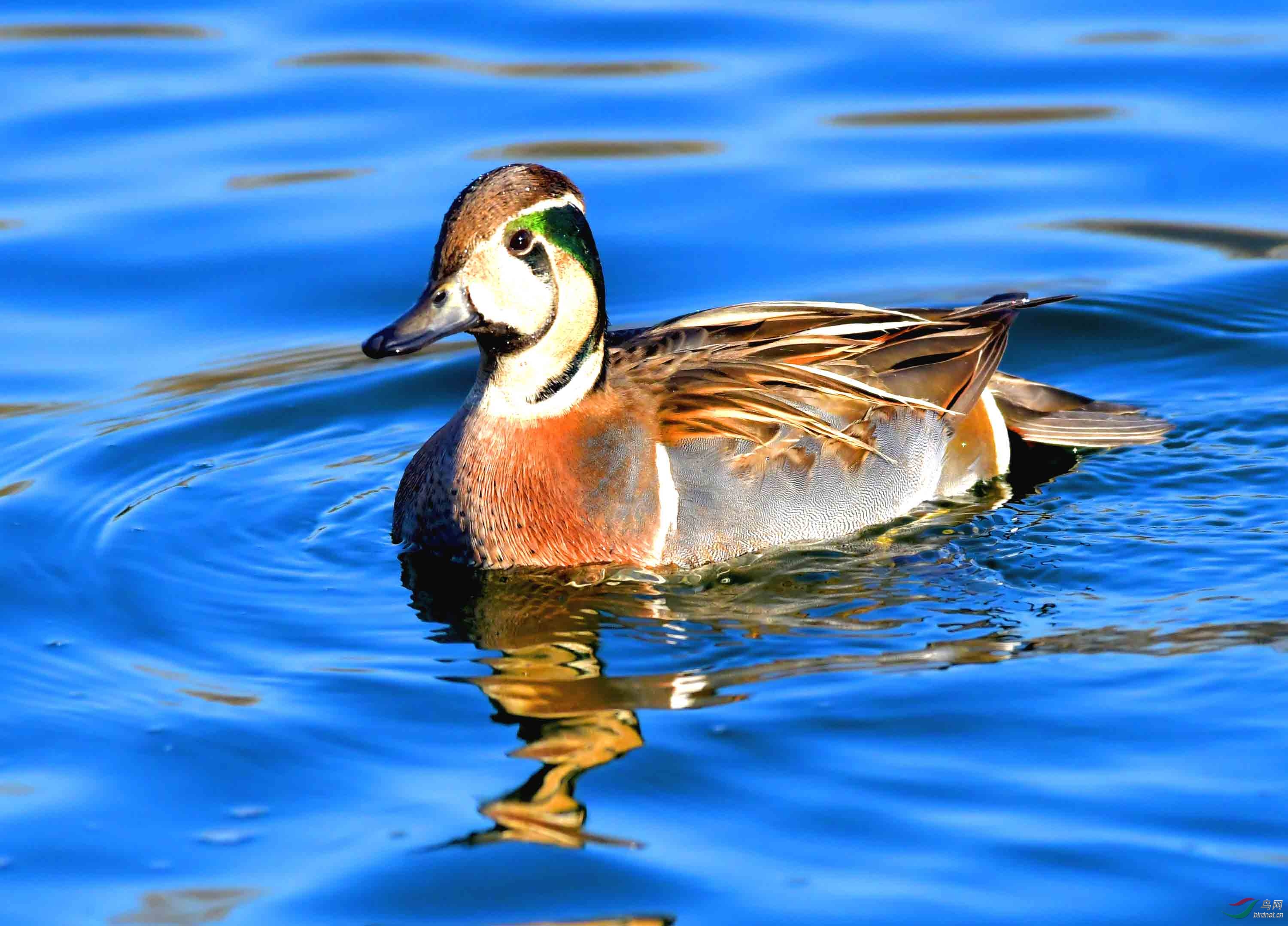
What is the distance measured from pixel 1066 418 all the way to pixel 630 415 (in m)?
2.27

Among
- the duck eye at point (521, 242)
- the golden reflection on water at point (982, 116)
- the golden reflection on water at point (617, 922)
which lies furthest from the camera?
the golden reflection on water at point (982, 116)

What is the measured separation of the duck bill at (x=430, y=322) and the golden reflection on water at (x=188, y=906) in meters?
2.48

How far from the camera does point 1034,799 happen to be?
19.5 feet

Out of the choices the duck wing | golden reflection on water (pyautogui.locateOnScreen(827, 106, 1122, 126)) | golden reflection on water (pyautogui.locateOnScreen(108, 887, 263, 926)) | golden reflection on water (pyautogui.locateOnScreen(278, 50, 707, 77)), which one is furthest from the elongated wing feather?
golden reflection on water (pyautogui.locateOnScreen(278, 50, 707, 77))

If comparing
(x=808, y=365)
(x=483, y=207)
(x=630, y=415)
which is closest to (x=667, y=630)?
(x=630, y=415)

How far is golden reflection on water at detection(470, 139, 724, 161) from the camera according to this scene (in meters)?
12.0

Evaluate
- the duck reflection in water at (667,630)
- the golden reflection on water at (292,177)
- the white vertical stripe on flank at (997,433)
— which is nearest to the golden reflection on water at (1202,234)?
the white vertical stripe on flank at (997,433)

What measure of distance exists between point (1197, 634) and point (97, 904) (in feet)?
12.9

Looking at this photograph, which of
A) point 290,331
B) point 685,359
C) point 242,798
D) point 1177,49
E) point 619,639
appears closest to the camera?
point 242,798

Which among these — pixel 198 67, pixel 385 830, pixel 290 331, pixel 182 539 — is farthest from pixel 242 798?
pixel 198 67

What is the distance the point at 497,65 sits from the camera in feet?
44.3

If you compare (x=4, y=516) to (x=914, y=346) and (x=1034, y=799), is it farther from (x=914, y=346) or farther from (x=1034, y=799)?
(x=1034, y=799)

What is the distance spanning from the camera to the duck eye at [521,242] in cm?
766

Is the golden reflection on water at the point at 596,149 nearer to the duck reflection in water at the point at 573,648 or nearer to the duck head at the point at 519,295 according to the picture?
the duck head at the point at 519,295
